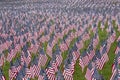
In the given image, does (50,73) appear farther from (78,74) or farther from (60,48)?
(60,48)

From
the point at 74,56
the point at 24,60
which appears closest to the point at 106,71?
the point at 74,56

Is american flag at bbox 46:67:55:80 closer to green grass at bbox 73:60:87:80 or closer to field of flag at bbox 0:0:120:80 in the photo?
field of flag at bbox 0:0:120:80

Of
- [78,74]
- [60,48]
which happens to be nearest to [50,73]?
[78,74]

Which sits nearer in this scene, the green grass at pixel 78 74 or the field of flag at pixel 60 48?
the field of flag at pixel 60 48

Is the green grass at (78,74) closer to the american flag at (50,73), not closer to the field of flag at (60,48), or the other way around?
the field of flag at (60,48)

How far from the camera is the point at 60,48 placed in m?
39.2

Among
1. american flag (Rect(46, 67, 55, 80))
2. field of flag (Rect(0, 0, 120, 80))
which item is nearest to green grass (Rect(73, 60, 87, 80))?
field of flag (Rect(0, 0, 120, 80))

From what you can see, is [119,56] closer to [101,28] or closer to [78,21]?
[101,28]

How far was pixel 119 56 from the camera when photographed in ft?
97.0

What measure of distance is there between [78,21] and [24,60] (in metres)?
27.5

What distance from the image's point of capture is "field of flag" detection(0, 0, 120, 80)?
27625 mm

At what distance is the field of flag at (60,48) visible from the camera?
2762cm

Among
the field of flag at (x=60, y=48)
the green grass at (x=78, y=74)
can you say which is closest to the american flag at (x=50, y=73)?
the field of flag at (x=60, y=48)

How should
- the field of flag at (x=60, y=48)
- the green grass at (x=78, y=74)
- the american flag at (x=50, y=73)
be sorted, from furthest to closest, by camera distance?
the green grass at (x=78, y=74) < the field of flag at (x=60, y=48) < the american flag at (x=50, y=73)
